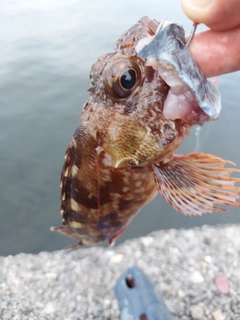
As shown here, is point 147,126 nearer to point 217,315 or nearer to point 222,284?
point 217,315

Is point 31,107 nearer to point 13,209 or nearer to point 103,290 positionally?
point 13,209

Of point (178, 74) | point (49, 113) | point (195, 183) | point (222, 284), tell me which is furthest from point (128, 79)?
point (49, 113)

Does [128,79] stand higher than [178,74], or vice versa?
[128,79]

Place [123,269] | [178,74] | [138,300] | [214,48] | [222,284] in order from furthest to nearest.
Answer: [123,269] → [222,284] → [138,300] → [214,48] → [178,74]

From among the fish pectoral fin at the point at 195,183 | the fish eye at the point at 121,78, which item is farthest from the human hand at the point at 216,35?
the fish pectoral fin at the point at 195,183

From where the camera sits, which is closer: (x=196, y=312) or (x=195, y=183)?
(x=195, y=183)

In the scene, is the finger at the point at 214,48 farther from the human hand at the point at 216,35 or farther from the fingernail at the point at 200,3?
the fingernail at the point at 200,3

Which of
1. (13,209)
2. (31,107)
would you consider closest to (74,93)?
(31,107)
